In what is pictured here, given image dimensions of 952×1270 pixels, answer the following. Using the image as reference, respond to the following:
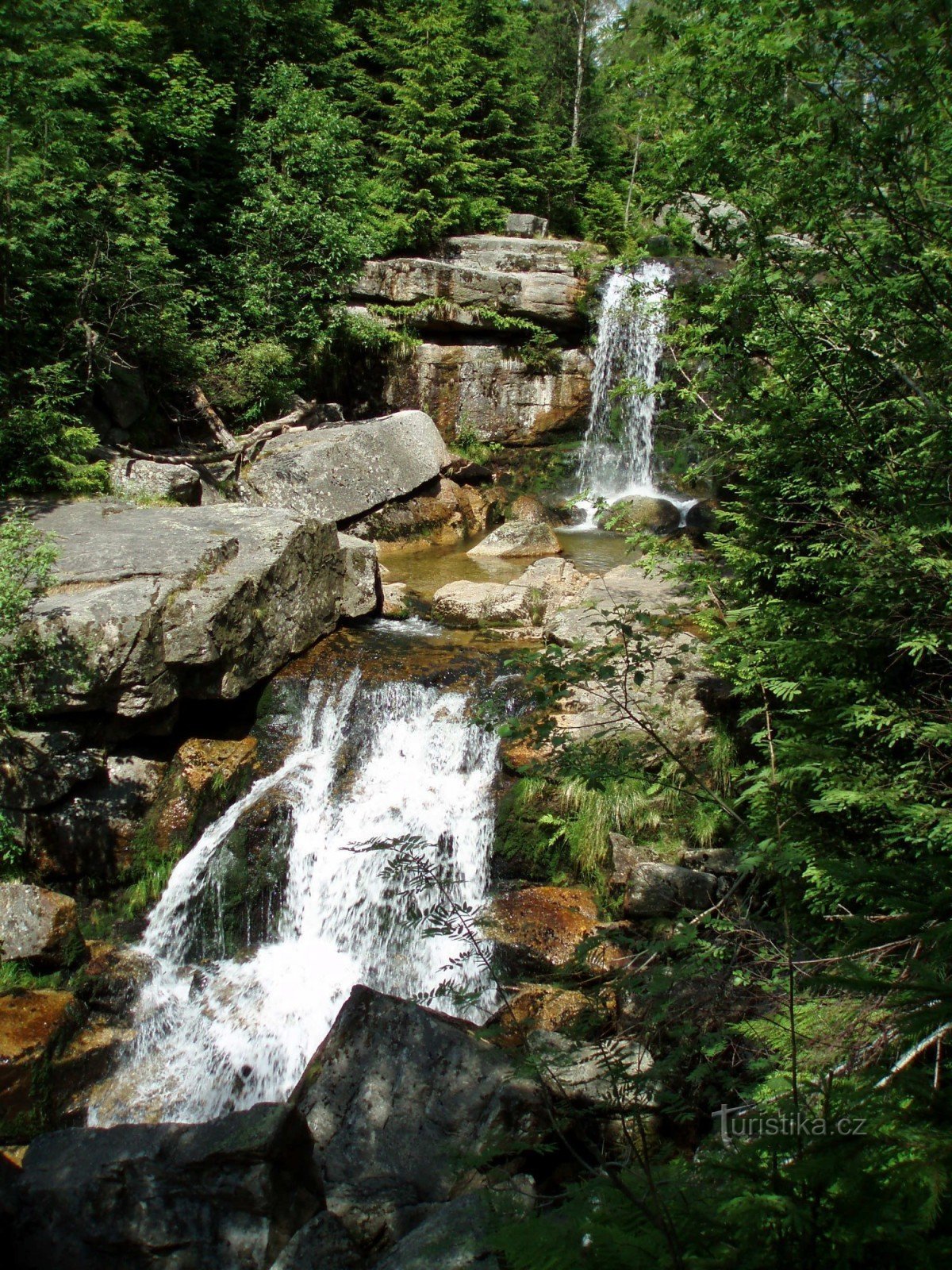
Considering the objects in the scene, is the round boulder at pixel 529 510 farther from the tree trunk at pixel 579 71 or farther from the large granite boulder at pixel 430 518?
the tree trunk at pixel 579 71

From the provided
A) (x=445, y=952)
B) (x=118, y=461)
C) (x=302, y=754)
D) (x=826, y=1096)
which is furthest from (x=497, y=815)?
(x=118, y=461)

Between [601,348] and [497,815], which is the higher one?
[601,348]

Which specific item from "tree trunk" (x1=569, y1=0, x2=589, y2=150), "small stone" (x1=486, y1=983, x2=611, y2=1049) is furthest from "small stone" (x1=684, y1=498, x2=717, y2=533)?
"tree trunk" (x1=569, y1=0, x2=589, y2=150)

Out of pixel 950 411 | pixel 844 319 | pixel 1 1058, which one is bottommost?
pixel 1 1058

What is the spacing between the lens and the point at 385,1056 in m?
4.32

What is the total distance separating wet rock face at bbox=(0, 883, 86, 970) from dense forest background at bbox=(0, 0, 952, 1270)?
4279 mm

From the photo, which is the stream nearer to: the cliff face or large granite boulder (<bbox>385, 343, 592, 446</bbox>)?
large granite boulder (<bbox>385, 343, 592, 446</bbox>)

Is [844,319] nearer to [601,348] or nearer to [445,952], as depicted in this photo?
[445,952]

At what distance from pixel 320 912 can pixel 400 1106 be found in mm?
2531

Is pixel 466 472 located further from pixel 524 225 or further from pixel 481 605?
pixel 524 225

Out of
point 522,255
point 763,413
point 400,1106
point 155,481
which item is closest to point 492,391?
point 522,255

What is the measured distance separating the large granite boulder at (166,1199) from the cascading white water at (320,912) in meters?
1.55

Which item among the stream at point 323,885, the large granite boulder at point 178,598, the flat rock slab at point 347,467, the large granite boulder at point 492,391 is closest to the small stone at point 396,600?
the large granite boulder at point 178,598

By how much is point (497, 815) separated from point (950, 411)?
487 cm
